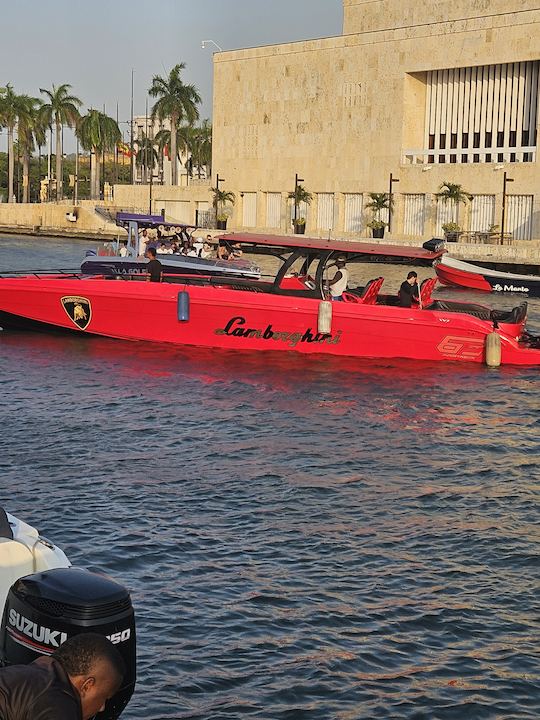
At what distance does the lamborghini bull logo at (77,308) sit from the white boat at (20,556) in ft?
52.9

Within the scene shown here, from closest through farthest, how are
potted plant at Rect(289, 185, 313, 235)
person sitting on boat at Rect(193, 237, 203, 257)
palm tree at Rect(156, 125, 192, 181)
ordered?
person sitting on boat at Rect(193, 237, 203, 257), potted plant at Rect(289, 185, 313, 235), palm tree at Rect(156, 125, 192, 181)

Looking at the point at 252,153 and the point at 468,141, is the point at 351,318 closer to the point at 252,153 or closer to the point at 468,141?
the point at 468,141

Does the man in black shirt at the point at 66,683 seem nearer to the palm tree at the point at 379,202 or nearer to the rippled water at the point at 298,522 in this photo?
the rippled water at the point at 298,522

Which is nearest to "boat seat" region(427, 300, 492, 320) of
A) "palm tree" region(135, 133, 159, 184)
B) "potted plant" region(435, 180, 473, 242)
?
"potted plant" region(435, 180, 473, 242)

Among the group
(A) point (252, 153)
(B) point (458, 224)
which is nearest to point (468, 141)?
(B) point (458, 224)

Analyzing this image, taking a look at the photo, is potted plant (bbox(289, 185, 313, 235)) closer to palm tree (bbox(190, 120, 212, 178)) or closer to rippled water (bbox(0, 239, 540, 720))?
palm tree (bbox(190, 120, 212, 178))

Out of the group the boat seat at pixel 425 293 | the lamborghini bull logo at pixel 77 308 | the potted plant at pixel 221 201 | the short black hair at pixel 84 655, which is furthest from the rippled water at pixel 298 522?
the potted plant at pixel 221 201

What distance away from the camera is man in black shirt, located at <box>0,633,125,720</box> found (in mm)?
4770

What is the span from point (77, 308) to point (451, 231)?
49.9 meters

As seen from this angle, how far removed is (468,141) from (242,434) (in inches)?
2446

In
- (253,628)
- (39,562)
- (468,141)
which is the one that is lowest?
(253,628)

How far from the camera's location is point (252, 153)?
291 ft

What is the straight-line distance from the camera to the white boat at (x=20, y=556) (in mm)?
6715

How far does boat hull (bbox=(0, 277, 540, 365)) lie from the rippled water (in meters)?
0.78
